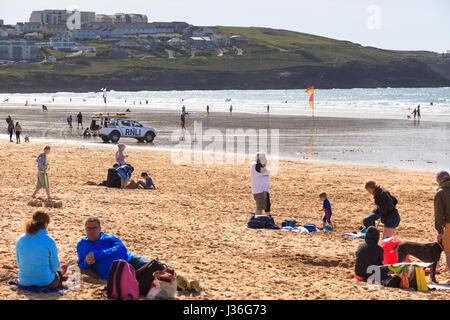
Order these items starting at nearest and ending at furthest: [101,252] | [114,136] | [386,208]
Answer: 1. [101,252]
2. [386,208]
3. [114,136]

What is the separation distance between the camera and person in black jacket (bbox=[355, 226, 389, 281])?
8.20 meters

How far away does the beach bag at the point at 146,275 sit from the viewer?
7129 mm

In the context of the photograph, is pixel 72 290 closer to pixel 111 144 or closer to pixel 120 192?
pixel 120 192

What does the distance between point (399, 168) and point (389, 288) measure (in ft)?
47.0

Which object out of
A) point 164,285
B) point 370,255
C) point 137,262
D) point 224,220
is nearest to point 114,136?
point 224,220

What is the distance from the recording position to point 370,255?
8.22m

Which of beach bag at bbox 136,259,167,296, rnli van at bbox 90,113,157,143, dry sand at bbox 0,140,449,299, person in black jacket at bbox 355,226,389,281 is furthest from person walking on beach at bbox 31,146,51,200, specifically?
rnli van at bbox 90,113,157,143

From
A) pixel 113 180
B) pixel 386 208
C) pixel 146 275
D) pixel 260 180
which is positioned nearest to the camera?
pixel 146 275

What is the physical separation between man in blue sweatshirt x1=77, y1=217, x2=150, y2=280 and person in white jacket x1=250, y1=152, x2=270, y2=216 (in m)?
4.40

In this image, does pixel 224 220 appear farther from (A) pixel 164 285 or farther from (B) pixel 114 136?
(B) pixel 114 136

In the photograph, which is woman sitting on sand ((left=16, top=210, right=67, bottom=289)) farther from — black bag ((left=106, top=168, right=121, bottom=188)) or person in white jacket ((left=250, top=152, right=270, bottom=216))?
black bag ((left=106, top=168, right=121, bottom=188))

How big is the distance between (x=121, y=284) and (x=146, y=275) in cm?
40

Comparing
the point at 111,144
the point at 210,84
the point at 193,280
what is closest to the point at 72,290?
the point at 193,280

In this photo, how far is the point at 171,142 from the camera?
3209 centimetres
